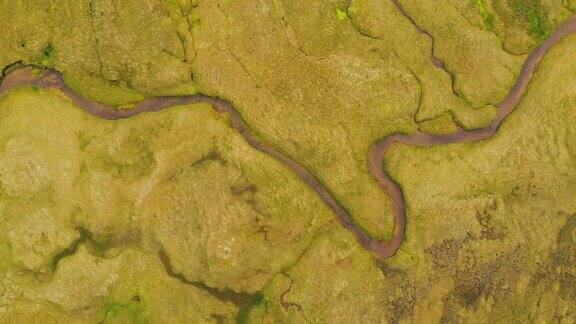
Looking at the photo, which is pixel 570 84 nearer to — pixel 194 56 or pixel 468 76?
pixel 468 76

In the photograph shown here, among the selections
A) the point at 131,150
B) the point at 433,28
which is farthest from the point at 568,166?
the point at 131,150

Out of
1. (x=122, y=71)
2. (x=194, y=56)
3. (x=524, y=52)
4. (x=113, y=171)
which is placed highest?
(x=524, y=52)

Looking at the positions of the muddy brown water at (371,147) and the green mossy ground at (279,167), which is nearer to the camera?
the green mossy ground at (279,167)

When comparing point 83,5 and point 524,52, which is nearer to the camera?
point 83,5

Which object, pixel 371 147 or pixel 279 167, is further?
pixel 371 147

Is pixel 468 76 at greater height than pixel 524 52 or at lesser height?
lesser

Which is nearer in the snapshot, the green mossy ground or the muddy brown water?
the green mossy ground

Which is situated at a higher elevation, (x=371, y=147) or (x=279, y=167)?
(x=371, y=147)
